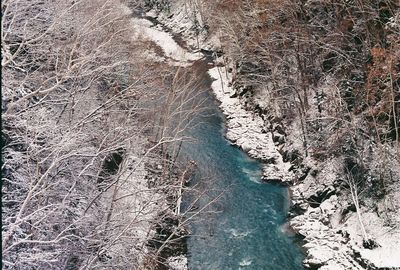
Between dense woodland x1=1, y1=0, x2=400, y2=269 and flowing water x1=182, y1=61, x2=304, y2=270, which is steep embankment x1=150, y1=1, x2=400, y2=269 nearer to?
dense woodland x1=1, y1=0, x2=400, y2=269

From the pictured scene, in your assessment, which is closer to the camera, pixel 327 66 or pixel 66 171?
pixel 66 171

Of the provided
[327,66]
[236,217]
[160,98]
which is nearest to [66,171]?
[236,217]

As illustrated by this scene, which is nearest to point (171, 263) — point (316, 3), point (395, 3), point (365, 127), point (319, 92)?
point (365, 127)

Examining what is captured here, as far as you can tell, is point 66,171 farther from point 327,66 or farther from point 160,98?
point 327,66

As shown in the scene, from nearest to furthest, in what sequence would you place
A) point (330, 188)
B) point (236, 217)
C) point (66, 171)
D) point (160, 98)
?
1. point (66, 171)
2. point (236, 217)
3. point (330, 188)
4. point (160, 98)

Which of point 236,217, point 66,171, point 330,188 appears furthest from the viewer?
point 330,188

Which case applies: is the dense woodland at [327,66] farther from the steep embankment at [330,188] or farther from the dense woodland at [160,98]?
the steep embankment at [330,188]

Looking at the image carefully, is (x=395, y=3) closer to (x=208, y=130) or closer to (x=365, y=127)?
(x=365, y=127)
